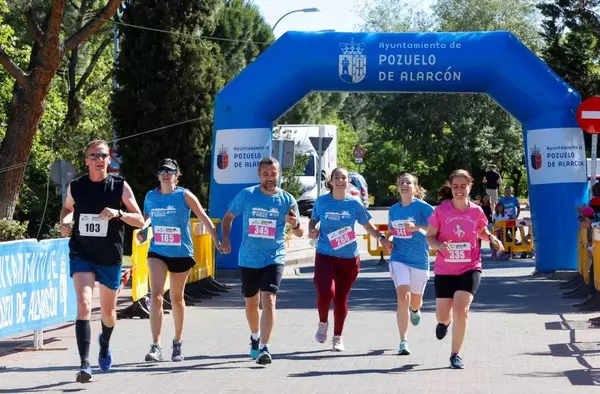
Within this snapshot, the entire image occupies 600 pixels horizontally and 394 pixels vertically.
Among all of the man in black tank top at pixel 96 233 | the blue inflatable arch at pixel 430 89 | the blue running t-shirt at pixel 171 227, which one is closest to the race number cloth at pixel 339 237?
the blue running t-shirt at pixel 171 227

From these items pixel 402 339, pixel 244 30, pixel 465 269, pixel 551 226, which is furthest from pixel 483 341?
pixel 244 30

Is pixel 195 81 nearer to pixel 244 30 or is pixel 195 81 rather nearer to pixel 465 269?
pixel 465 269

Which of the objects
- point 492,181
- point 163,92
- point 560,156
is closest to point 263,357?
point 560,156

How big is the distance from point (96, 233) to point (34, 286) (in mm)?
2156

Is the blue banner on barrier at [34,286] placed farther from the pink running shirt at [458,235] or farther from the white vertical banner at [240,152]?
the white vertical banner at [240,152]

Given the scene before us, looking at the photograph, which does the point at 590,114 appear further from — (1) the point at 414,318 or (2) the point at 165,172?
(2) the point at 165,172

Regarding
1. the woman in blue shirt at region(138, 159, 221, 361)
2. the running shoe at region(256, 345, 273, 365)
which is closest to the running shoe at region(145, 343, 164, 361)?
the woman in blue shirt at region(138, 159, 221, 361)

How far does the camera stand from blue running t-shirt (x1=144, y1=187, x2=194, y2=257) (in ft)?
36.2

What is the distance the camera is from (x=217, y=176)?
73.8ft

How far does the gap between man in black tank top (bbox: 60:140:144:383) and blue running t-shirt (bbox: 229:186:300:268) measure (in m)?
1.19

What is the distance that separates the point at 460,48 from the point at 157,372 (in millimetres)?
12649

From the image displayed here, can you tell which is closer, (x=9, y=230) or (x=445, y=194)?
(x=445, y=194)

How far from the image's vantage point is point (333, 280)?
11680 millimetres

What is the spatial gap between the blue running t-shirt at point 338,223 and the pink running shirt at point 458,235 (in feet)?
3.89
